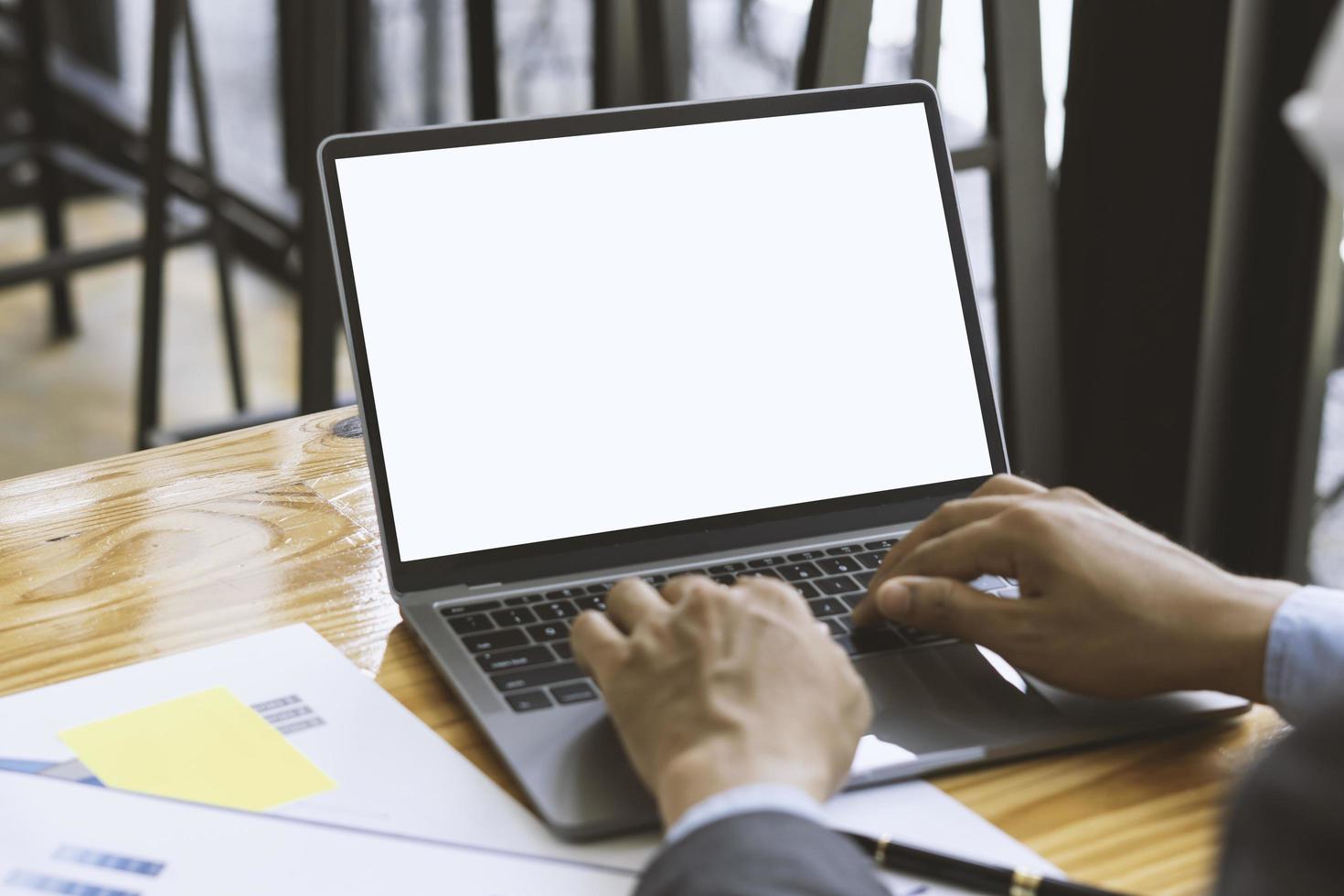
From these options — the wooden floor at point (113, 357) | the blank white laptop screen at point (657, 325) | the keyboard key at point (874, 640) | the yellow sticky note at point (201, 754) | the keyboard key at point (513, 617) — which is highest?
the blank white laptop screen at point (657, 325)

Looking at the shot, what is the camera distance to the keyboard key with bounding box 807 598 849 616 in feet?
2.47

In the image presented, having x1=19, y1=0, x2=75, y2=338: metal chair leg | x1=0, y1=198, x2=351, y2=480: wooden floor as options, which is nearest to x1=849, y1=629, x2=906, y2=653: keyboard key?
x1=0, y1=198, x2=351, y2=480: wooden floor

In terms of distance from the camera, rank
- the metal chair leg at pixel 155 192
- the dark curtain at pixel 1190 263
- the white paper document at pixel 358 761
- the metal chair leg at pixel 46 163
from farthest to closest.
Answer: the metal chair leg at pixel 46 163, the metal chair leg at pixel 155 192, the dark curtain at pixel 1190 263, the white paper document at pixel 358 761

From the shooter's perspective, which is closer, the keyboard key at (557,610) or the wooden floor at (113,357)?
the keyboard key at (557,610)

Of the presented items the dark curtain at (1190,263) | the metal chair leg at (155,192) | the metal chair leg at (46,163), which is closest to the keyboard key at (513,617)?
the dark curtain at (1190,263)

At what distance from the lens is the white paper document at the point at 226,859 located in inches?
22.1

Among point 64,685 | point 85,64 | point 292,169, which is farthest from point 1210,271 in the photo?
point 85,64

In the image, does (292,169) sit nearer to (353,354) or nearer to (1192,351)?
(1192,351)

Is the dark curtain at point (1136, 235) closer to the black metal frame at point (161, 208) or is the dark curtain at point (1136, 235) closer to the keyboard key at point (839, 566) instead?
the keyboard key at point (839, 566)

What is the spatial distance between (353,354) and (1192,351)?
103cm

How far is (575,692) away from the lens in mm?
676

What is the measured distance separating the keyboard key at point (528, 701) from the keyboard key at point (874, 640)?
0.16 m

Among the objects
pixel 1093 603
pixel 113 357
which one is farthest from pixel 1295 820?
pixel 113 357

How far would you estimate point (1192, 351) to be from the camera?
4.99 feet
